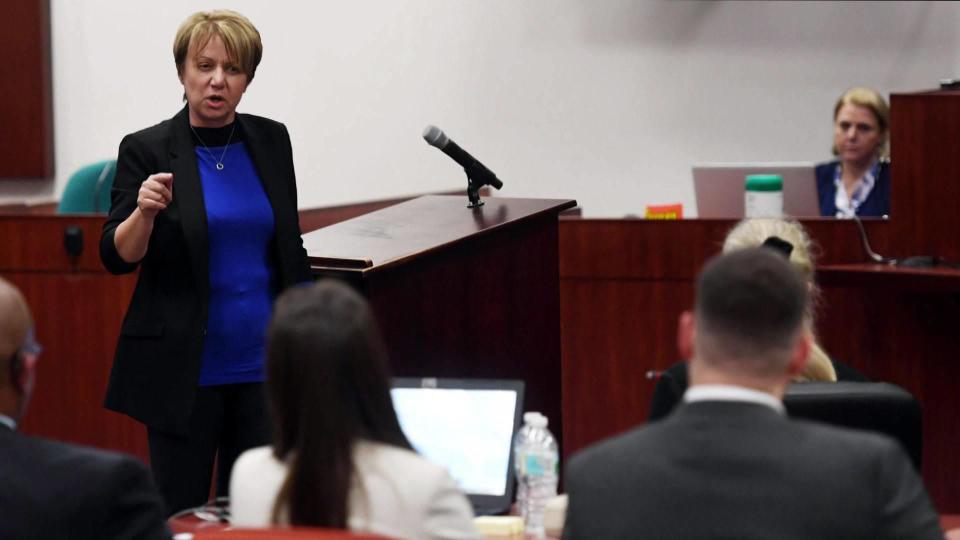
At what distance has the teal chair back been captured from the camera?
6594mm

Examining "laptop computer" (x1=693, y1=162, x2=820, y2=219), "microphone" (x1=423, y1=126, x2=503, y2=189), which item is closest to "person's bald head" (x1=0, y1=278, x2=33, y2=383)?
"microphone" (x1=423, y1=126, x2=503, y2=189)

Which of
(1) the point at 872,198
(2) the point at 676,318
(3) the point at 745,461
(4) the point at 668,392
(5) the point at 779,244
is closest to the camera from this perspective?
(3) the point at 745,461

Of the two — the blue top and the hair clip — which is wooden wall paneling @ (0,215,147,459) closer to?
the blue top

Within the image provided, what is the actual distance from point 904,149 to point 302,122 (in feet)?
12.5

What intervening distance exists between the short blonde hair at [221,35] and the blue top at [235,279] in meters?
0.21

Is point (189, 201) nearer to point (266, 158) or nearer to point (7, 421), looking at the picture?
point (266, 158)

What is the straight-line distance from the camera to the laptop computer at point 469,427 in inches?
118

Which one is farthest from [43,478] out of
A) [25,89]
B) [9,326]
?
[25,89]

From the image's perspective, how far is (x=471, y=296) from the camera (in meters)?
3.59

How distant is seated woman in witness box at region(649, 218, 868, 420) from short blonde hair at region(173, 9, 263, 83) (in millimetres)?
1113

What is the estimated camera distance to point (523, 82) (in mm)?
8617

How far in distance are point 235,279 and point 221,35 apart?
0.53m

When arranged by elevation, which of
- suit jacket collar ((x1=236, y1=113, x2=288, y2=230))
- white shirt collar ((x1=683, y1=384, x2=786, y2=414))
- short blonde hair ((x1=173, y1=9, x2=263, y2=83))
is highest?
short blonde hair ((x1=173, y1=9, x2=263, y2=83))

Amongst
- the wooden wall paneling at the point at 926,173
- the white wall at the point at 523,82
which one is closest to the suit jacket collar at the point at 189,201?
the wooden wall paneling at the point at 926,173
